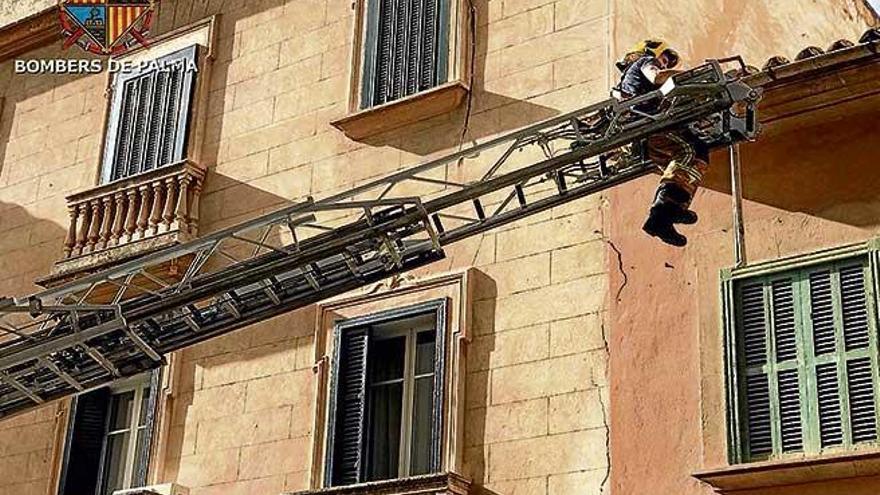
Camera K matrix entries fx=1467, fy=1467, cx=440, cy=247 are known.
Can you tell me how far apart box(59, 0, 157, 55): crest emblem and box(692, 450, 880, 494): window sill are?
819cm

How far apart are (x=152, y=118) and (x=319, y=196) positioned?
259 centimetres

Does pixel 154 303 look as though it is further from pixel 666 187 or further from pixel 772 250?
pixel 772 250

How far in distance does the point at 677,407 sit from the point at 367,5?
A: 5.29m

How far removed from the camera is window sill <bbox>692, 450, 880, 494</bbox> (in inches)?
366

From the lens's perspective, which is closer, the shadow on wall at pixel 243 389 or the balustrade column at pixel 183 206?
the shadow on wall at pixel 243 389

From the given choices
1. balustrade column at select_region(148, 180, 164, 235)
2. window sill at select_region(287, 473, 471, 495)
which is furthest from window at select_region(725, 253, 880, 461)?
balustrade column at select_region(148, 180, 164, 235)

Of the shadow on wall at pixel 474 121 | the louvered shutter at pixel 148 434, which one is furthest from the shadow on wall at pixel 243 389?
the shadow on wall at pixel 474 121

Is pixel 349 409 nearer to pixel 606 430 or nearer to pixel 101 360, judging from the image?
pixel 606 430

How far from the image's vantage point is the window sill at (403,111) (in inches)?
490

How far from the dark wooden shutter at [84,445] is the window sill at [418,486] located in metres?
3.38

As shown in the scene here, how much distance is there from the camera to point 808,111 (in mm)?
10516

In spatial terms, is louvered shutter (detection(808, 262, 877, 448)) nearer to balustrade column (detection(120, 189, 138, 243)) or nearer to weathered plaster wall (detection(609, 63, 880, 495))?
weathered plaster wall (detection(609, 63, 880, 495))

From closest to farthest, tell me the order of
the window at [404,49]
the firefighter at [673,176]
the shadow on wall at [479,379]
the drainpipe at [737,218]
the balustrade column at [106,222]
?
the firefighter at [673,176], the drainpipe at [737,218], the shadow on wall at [479,379], the window at [404,49], the balustrade column at [106,222]

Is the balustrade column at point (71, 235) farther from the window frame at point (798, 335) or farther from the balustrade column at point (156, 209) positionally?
the window frame at point (798, 335)
